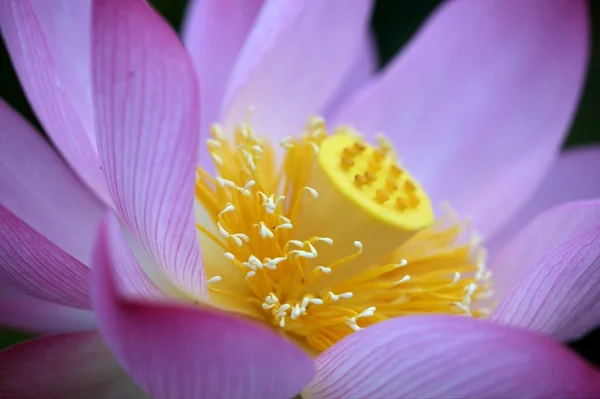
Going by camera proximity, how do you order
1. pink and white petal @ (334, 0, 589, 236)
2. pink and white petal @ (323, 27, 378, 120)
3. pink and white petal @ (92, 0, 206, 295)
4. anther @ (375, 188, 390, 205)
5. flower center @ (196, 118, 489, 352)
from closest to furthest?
1. pink and white petal @ (92, 0, 206, 295)
2. flower center @ (196, 118, 489, 352)
3. anther @ (375, 188, 390, 205)
4. pink and white petal @ (334, 0, 589, 236)
5. pink and white petal @ (323, 27, 378, 120)

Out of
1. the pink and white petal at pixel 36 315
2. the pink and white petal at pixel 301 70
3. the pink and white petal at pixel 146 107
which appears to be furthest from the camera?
the pink and white petal at pixel 301 70

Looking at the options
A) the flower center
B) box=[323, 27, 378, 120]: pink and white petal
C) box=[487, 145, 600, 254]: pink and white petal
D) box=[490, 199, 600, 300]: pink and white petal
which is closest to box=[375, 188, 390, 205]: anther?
the flower center

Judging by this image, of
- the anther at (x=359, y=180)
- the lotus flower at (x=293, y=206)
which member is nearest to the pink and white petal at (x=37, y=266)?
the lotus flower at (x=293, y=206)

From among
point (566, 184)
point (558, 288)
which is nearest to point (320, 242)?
point (558, 288)

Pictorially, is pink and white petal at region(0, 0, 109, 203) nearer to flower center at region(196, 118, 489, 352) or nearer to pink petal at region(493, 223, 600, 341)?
flower center at region(196, 118, 489, 352)

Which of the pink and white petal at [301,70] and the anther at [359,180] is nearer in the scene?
the anther at [359,180]

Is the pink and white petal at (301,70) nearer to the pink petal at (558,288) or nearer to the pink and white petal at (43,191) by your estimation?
the pink and white petal at (43,191)
